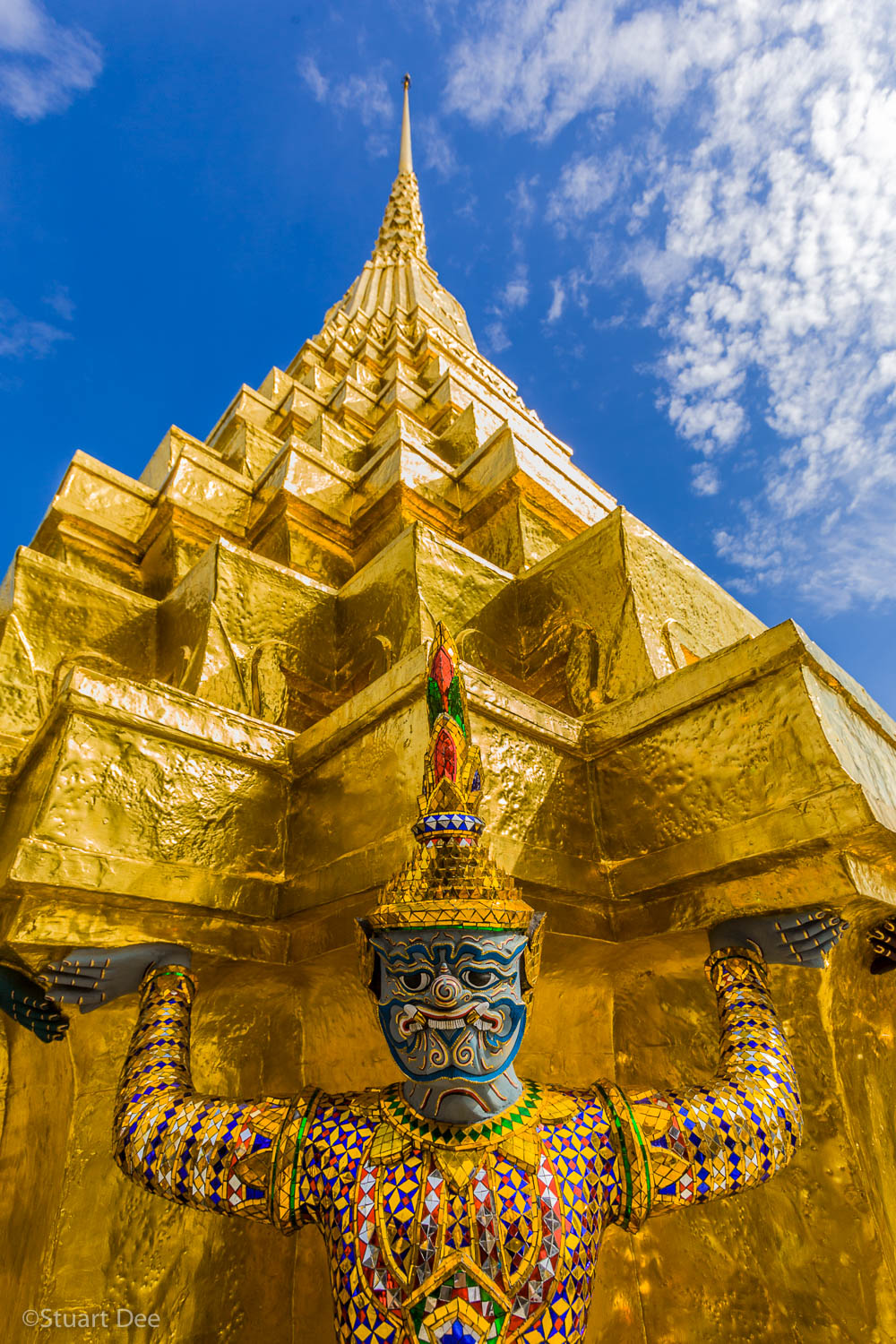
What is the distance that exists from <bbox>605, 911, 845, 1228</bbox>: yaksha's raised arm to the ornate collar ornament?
0.46 metres

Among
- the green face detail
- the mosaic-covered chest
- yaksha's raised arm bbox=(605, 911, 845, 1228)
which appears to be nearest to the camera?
the mosaic-covered chest

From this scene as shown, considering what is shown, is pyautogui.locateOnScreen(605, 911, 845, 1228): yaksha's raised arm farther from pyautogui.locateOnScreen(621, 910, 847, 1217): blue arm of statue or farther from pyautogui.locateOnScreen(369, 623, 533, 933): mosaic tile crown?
pyautogui.locateOnScreen(369, 623, 533, 933): mosaic tile crown

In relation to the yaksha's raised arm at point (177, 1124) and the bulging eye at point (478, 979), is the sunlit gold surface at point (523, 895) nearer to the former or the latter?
the yaksha's raised arm at point (177, 1124)

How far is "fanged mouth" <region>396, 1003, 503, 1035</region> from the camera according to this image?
1769mm

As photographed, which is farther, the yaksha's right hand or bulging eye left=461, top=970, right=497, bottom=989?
the yaksha's right hand

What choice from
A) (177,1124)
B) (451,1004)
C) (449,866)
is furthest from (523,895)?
(177,1124)

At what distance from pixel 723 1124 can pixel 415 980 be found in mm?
931

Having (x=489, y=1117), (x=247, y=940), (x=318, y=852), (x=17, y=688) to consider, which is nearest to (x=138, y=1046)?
(x=247, y=940)

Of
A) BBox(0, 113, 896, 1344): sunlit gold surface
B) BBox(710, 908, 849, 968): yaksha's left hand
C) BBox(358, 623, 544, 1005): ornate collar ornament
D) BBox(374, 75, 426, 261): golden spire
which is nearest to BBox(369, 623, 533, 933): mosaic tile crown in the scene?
BBox(358, 623, 544, 1005): ornate collar ornament

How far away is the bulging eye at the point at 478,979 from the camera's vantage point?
181 cm

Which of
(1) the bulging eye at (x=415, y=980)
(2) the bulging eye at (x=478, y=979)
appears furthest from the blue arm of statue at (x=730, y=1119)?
(1) the bulging eye at (x=415, y=980)

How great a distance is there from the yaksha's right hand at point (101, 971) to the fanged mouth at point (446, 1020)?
1.02 metres

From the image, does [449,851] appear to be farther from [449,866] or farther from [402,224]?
[402,224]

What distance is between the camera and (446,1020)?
1770mm
